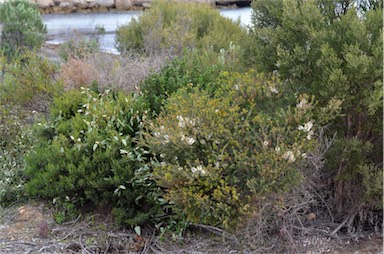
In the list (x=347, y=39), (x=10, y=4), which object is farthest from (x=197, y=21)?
(x=347, y=39)

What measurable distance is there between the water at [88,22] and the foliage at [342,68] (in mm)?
10159

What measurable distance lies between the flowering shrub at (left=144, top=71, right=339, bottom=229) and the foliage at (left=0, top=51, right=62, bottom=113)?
2.49 metres

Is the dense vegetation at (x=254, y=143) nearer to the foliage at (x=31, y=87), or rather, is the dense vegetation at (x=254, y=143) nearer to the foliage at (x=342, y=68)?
the foliage at (x=342, y=68)

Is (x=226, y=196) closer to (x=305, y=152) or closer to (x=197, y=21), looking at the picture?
(x=305, y=152)

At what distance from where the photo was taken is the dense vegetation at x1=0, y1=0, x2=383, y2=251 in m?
3.37

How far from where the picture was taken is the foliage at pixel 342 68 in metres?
3.46

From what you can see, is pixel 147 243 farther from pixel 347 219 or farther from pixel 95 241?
pixel 347 219

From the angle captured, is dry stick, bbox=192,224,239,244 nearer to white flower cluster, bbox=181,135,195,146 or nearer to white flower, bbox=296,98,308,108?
white flower cluster, bbox=181,135,195,146

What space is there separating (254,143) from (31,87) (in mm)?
3106

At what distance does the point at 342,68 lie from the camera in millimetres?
3566

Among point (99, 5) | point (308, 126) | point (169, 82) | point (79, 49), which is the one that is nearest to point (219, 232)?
point (308, 126)

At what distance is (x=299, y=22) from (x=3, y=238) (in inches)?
109

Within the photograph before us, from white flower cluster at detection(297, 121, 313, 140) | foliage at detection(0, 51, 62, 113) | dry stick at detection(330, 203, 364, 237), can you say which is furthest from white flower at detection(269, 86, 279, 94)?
foliage at detection(0, 51, 62, 113)

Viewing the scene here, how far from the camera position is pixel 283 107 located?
3803mm
